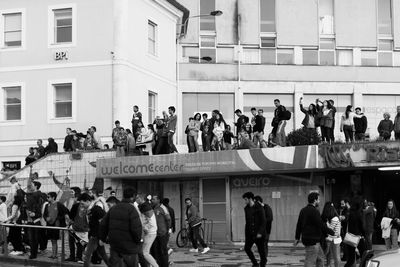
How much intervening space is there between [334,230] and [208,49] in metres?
26.2

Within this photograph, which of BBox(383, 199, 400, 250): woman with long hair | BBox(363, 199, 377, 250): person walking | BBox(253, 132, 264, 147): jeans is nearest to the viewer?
BBox(363, 199, 377, 250): person walking

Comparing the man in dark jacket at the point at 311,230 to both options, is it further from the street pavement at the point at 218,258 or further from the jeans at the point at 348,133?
the jeans at the point at 348,133

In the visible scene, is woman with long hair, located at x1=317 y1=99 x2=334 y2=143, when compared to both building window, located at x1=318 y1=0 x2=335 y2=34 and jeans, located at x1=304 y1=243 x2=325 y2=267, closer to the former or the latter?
jeans, located at x1=304 y1=243 x2=325 y2=267

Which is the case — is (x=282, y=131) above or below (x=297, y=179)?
above

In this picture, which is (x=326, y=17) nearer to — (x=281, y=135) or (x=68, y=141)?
(x=281, y=135)

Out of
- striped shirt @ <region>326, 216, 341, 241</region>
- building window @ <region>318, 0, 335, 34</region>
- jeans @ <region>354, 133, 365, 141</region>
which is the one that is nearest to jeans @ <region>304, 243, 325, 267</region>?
striped shirt @ <region>326, 216, 341, 241</region>

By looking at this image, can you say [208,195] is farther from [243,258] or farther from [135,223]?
[135,223]

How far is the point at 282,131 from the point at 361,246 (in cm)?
783

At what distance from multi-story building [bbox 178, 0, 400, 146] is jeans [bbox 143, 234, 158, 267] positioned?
24584 millimetres

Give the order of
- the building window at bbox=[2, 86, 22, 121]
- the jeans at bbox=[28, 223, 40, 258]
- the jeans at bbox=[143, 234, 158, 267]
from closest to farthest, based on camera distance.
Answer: the jeans at bbox=[143, 234, 158, 267]
the jeans at bbox=[28, 223, 40, 258]
the building window at bbox=[2, 86, 22, 121]

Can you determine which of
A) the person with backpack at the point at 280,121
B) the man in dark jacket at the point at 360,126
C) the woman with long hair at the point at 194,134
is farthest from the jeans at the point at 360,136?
the woman with long hair at the point at 194,134

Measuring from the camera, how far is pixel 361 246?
59.2ft

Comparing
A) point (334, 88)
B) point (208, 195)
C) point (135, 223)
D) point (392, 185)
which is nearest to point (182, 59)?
point (334, 88)

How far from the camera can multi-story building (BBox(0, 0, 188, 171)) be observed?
31.0 metres
